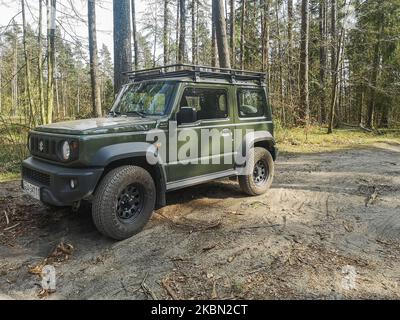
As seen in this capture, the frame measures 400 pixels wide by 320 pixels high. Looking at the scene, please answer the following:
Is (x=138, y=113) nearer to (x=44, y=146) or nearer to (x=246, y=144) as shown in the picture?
(x=44, y=146)

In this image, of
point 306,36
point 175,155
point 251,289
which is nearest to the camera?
point 251,289

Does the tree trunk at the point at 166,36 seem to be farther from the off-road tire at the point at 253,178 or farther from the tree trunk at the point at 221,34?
the off-road tire at the point at 253,178

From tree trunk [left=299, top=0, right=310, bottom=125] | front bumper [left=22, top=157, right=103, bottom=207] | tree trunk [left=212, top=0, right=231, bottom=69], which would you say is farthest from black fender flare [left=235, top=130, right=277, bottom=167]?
tree trunk [left=299, top=0, right=310, bottom=125]

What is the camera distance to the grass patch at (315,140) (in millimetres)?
12477

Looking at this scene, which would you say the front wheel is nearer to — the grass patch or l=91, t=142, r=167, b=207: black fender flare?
l=91, t=142, r=167, b=207: black fender flare

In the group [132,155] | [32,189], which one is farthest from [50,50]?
[132,155]

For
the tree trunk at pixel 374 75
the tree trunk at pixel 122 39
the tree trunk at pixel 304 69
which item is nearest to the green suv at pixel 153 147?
the tree trunk at pixel 122 39

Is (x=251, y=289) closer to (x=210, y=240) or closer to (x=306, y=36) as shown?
(x=210, y=240)

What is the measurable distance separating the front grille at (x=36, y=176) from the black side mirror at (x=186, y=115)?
6.32 ft

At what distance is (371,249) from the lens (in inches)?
162

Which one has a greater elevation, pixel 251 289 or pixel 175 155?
pixel 175 155

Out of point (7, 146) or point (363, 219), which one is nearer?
point (363, 219)
